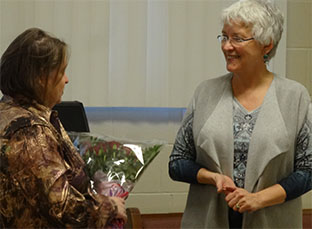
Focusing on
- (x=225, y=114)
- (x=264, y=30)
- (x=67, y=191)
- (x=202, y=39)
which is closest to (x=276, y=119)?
(x=225, y=114)

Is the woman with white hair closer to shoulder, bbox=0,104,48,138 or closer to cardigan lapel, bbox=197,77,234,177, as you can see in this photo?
cardigan lapel, bbox=197,77,234,177

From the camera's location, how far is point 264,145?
1934 mm

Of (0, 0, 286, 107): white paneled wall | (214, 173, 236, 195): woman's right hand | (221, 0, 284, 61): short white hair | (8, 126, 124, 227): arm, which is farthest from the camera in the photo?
(0, 0, 286, 107): white paneled wall

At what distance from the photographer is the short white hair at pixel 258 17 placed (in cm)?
198

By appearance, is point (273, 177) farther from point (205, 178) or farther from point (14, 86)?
point (14, 86)

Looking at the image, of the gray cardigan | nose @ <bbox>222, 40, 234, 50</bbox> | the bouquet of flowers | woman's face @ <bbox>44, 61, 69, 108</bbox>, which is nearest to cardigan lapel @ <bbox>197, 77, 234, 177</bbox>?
the gray cardigan

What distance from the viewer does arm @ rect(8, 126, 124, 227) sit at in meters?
1.26

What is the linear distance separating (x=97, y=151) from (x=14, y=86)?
11.6 inches

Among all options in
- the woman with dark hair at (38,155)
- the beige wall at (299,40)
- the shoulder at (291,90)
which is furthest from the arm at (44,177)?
the beige wall at (299,40)

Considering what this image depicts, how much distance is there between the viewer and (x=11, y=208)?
51.6 inches

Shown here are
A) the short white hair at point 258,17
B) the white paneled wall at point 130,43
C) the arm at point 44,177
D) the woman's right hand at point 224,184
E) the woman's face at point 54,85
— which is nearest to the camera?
the arm at point 44,177

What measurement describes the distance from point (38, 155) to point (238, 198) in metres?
0.84

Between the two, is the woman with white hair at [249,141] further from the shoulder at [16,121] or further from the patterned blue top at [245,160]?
the shoulder at [16,121]

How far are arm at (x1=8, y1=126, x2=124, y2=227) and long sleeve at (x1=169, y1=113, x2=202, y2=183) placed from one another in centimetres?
76
